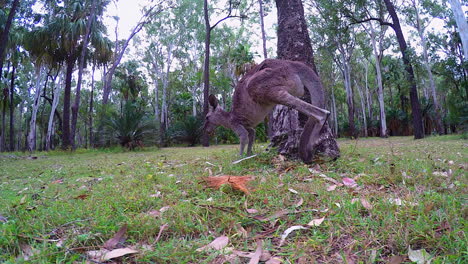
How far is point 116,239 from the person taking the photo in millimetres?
1447

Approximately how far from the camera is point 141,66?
31.1 m

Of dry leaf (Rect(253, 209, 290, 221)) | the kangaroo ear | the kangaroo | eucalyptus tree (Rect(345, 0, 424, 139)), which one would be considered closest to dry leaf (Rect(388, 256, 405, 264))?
dry leaf (Rect(253, 209, 290, 221))

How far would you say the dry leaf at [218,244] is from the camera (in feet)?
4.38

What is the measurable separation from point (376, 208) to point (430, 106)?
29.1 meters

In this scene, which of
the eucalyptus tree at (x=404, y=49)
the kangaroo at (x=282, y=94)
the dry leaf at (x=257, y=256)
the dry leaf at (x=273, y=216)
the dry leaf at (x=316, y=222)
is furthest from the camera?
the eucalyptus tree at (x=404, y=49)

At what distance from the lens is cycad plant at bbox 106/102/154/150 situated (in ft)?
37.9

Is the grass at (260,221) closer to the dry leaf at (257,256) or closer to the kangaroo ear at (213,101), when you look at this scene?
the dry leaf at (257,256)

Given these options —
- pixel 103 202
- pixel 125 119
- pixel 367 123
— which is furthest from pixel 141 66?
pixel 103 202

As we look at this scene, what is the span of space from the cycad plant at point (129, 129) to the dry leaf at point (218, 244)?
10940mm

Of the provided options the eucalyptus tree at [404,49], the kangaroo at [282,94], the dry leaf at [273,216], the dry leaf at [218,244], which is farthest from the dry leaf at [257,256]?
the eucalyptus tree at [404,49]

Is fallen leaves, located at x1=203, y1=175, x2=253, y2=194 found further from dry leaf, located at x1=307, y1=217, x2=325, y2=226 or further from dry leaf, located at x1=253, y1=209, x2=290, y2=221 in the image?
dry leaf, located at x1=307, y1=217, x2=325, y2=226

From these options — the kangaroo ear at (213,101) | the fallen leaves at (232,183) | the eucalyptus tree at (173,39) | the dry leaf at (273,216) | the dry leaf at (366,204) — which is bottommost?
the dry leaf at (273,216)

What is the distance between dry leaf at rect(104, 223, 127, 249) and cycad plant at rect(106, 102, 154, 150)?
1066 cm

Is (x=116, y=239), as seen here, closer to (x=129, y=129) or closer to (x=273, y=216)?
(x=273, y=216)
